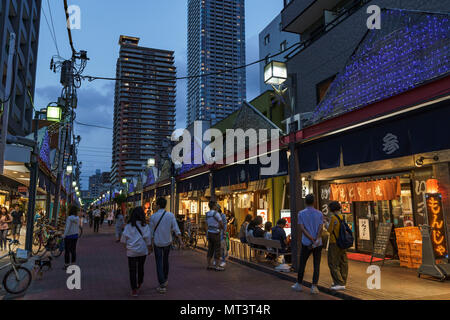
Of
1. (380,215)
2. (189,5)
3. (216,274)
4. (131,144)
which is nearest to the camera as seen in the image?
(216,274)

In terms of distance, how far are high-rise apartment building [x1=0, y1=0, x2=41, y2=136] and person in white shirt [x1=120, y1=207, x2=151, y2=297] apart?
2290cm

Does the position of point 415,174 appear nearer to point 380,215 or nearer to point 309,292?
point 380,215

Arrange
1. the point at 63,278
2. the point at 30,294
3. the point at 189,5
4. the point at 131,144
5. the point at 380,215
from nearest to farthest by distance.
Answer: the point at 30,294, the point at 63,278, the point at 380,215, the point at 131,144, the point at 189,5

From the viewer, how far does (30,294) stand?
6.82 metres

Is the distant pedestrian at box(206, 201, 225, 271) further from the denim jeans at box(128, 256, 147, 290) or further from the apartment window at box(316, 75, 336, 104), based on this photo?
the apartment window at box(316, 75, 336, 104)

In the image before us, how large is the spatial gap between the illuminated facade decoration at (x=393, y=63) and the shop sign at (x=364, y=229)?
223 inches

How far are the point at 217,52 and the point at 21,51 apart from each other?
→ 434 feet

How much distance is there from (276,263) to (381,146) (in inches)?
195

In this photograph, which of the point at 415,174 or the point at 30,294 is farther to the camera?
the point at 415,174

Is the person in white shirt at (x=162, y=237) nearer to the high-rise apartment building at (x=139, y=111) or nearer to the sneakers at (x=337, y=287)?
the sneakers at (x=337, y=287)

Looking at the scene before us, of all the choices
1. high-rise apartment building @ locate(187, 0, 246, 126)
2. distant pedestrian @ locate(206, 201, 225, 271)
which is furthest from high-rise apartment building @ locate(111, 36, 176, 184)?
distant pedestrian @ locate(206, 201, 225, 271)

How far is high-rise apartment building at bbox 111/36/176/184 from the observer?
5797 inches

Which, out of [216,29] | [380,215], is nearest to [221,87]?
[216,29]

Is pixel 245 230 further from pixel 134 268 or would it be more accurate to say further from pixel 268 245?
pixel 134 268
